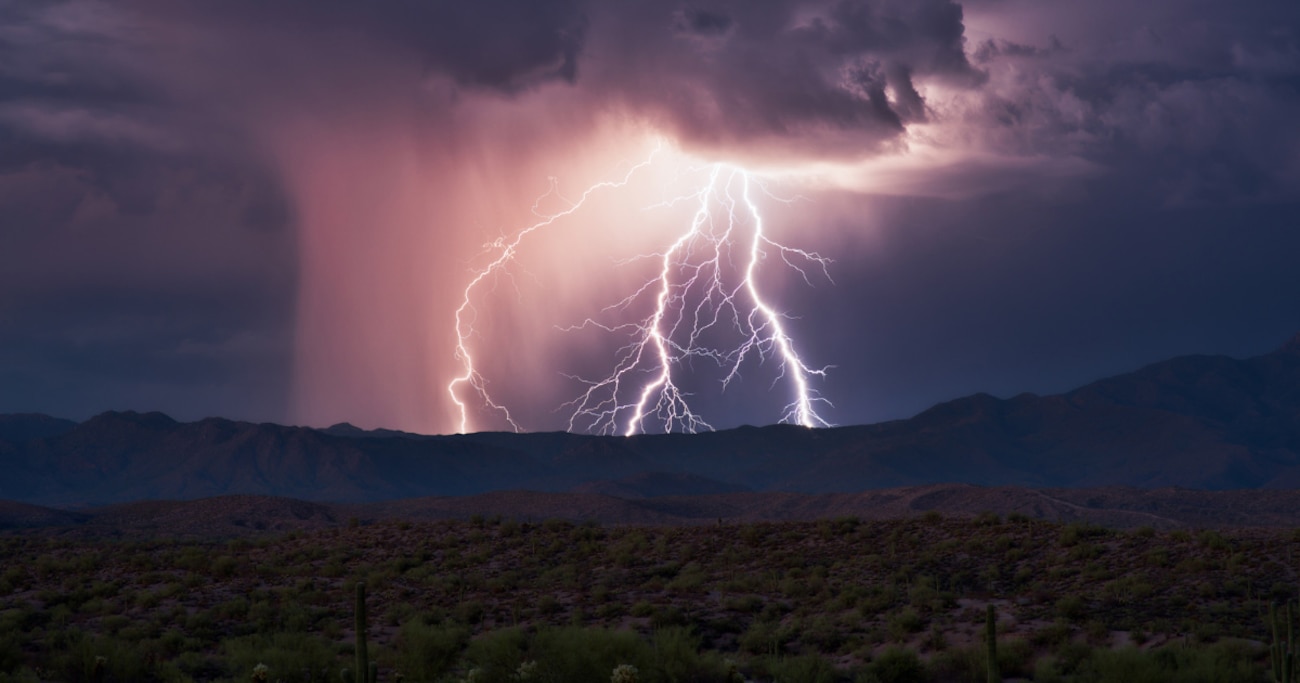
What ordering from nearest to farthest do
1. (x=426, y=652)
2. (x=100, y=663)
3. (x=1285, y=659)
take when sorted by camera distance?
(x=1285, y=659)
(x=100, y=663)
(x=426, y=652)

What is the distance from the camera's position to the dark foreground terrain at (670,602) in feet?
93.2

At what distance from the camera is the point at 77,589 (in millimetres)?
40688

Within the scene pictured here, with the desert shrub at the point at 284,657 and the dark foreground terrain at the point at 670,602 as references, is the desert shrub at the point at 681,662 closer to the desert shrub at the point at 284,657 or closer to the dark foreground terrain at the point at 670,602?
the dark foreground terrain at the point at 670,602

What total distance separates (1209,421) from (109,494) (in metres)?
169

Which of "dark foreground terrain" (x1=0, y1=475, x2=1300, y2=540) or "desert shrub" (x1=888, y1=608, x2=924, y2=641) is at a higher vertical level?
"dark foreground terrain" (x1=0, y1=475, x2=1300, y2=540)

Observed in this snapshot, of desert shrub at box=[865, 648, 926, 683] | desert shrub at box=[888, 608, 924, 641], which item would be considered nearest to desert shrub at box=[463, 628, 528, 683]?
desert shrub at box=[865, 648, 926, 683]

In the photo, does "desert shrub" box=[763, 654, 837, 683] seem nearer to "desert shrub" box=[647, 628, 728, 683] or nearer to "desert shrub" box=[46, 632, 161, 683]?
"desert shrub" box=[647, 628, 728, 683]

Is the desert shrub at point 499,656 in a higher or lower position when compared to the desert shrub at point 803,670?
higher

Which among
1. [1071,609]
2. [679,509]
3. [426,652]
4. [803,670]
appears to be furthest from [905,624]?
[679,509]

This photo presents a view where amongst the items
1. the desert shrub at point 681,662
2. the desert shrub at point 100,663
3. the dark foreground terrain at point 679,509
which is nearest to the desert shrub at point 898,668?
the desert shrub at point 681,662

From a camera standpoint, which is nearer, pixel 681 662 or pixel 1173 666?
pixel 1173 666

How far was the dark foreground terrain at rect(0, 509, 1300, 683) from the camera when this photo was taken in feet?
93.2

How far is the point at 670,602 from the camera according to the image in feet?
129

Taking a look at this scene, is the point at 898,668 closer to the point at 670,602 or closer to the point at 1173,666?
the point at 1173,666
